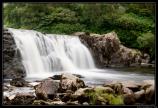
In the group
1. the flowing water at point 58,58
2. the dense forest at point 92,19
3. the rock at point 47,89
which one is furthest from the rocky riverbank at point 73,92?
the dense forest at point 92,19

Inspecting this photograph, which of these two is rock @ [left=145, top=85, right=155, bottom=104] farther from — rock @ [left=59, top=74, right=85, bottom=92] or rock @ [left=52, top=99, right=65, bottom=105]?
rock @ [left=52, top=99, right=65, bottom=105]

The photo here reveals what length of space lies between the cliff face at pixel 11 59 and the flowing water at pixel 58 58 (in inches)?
3.5

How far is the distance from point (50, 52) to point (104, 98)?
4.22 ft

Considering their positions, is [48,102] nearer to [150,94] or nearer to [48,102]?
[48,102]

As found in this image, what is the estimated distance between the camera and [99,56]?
8.66m

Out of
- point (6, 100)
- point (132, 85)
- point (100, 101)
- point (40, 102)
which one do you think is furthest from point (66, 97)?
point (132, 85)

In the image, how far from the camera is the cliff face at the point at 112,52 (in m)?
8.52

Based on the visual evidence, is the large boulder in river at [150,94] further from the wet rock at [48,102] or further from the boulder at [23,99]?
the boulder at [23,99]

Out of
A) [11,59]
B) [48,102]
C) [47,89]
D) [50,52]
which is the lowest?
[48,102]

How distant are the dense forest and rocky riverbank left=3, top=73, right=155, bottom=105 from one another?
26.3 inches

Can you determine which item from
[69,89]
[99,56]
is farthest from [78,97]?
[99,56]

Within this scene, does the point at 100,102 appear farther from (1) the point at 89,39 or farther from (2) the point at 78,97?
(1) the point at 89,39

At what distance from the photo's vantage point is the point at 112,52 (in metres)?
8.60

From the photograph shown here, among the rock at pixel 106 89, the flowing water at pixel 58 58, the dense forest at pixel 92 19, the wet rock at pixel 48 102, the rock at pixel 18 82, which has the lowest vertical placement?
the wet rock at pixel 48 102
